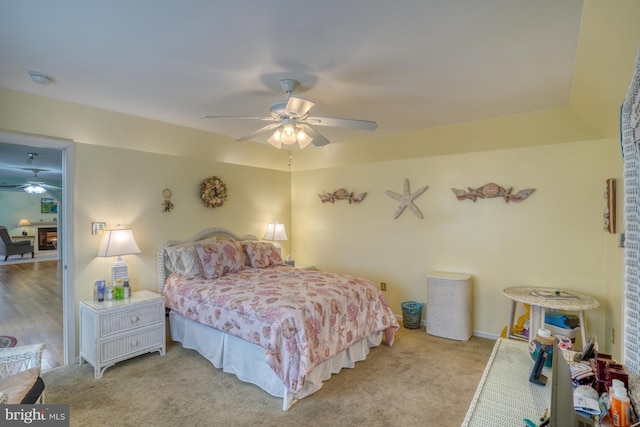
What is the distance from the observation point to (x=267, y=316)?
2.52m

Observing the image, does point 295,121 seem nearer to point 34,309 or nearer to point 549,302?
point 549,302

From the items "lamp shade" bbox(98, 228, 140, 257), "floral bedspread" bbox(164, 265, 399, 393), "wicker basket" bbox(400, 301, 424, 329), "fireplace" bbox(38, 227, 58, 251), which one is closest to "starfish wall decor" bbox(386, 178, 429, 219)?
"wicker basket" bbox(400, 301, 424, 329)

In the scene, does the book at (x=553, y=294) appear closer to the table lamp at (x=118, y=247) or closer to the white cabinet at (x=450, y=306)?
the white cabinet at (x=450, y=306)

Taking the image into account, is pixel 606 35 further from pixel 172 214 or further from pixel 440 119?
pixel 172 214

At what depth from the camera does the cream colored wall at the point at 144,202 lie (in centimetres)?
318

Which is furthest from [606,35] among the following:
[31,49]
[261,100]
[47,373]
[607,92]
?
[47,373]

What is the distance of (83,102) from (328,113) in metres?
2.39

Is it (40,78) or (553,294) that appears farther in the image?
(553,294)

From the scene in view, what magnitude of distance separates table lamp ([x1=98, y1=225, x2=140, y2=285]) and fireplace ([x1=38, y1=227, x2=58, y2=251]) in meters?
9.38

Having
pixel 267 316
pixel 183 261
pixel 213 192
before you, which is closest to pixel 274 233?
pixel 213 192

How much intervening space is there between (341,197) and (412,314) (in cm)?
190

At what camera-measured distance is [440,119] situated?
12.0 ft

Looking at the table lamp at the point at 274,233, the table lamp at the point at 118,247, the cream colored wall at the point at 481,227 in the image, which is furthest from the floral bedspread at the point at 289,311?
the cream colored wall at the point at 481,227

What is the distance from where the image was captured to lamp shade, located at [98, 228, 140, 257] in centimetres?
313
